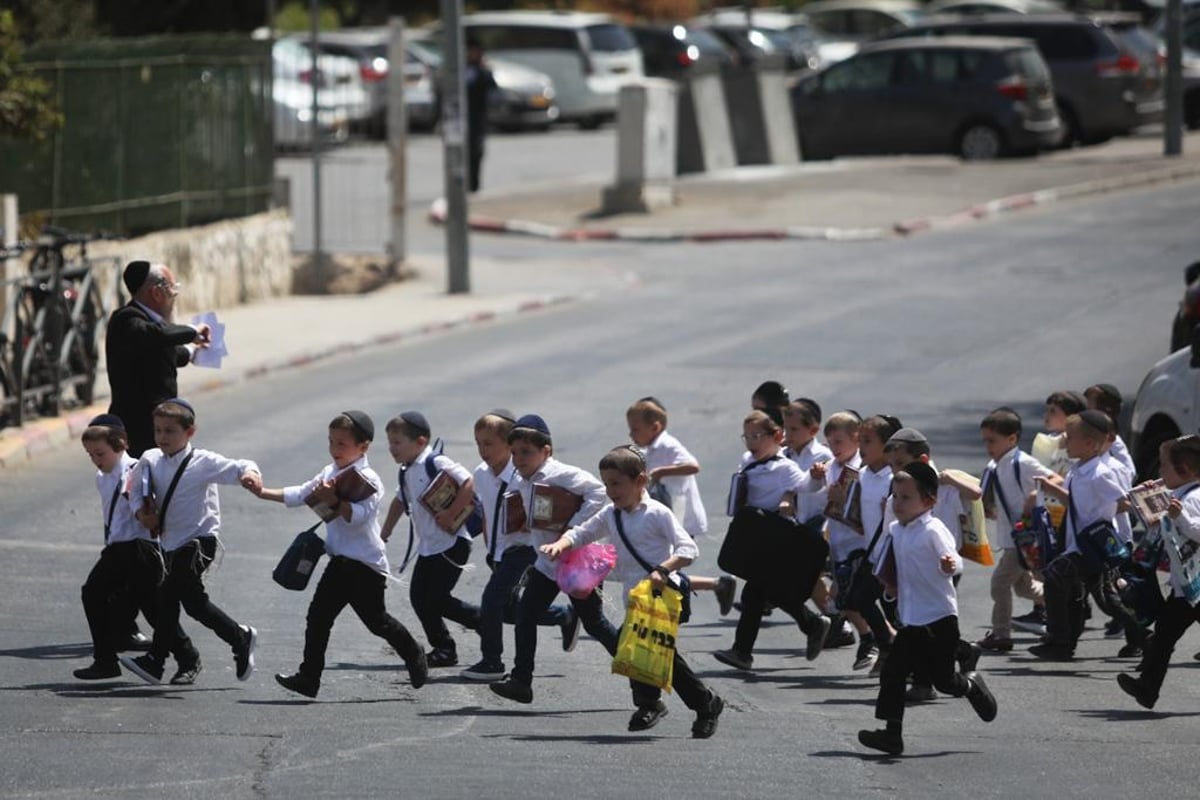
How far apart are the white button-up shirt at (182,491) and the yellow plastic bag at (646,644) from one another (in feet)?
6.63

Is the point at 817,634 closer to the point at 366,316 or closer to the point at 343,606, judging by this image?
the point at 343,606

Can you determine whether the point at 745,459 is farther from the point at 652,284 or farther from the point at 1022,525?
the point at 652,284

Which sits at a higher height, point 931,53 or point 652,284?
point 931,53

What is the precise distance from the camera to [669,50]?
4788 centimetres

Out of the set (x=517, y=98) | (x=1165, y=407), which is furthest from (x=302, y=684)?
(x=517, y=98)

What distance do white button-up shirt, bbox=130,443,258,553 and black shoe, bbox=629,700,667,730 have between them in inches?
83.0

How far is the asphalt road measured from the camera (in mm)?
8117

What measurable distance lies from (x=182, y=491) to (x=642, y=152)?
66.8ft

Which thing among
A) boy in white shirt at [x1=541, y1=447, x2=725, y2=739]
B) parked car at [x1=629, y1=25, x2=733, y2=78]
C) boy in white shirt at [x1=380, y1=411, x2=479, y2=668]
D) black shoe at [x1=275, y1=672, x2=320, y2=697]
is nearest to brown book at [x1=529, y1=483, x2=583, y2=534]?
boy in white shirt at [x1=541, y1=447, x2=725, y2=739]

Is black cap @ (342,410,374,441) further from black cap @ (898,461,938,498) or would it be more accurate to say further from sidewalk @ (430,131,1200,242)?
sidewalk @ (430,131,1200,242)

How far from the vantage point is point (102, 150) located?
855 inches

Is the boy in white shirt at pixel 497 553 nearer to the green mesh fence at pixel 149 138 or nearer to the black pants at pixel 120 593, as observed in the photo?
the black pants at pixel 120 593

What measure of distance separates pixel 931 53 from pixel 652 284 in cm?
1117

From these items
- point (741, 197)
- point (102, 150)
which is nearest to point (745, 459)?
point (102, 150)
